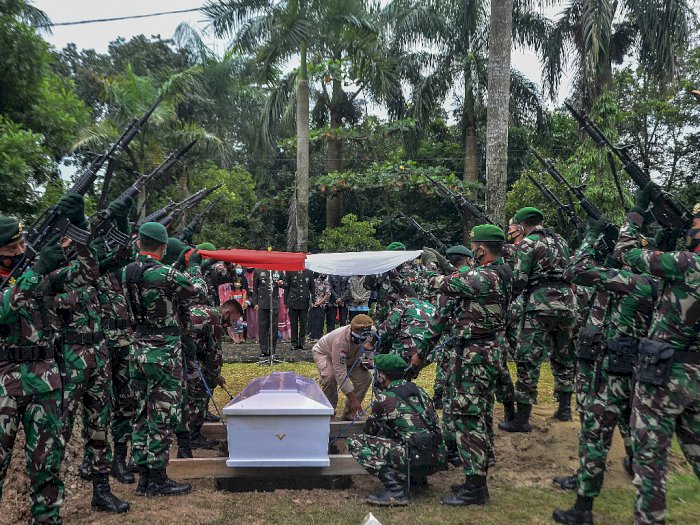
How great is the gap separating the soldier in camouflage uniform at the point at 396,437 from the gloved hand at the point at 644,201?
6.86 feet

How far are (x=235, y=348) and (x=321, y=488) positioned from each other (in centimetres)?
764

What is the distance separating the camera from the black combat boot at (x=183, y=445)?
5.75 meters

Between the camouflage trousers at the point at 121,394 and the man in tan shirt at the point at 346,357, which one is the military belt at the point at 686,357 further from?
the camouflage trousers at the point at 121,394

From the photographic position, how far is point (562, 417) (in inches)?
268

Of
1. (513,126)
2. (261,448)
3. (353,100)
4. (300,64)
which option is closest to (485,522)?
(261,448)

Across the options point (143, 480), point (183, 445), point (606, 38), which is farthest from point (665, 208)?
point (606, 38)

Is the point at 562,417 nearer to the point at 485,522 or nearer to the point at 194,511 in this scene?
the point at 485,522

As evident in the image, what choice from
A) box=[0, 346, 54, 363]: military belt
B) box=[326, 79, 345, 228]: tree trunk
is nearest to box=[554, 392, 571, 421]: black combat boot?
box=[0, 346, 54, 363]: military belt

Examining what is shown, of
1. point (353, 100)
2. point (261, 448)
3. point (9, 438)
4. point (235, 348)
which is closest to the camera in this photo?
point (9, 438)

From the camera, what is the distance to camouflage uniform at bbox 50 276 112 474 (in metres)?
4.25

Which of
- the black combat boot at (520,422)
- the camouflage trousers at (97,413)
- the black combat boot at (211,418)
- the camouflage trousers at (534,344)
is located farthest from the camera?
the black combat boot at (211,418)

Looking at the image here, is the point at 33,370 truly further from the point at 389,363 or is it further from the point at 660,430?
the point at 660,430

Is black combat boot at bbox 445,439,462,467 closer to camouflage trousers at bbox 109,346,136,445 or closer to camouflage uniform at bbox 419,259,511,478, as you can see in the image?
camouflage uniform at bbox 419,259,511,478

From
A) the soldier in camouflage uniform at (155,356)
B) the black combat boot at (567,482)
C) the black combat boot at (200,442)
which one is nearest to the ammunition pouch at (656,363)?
the black combat boot at (567,482)
